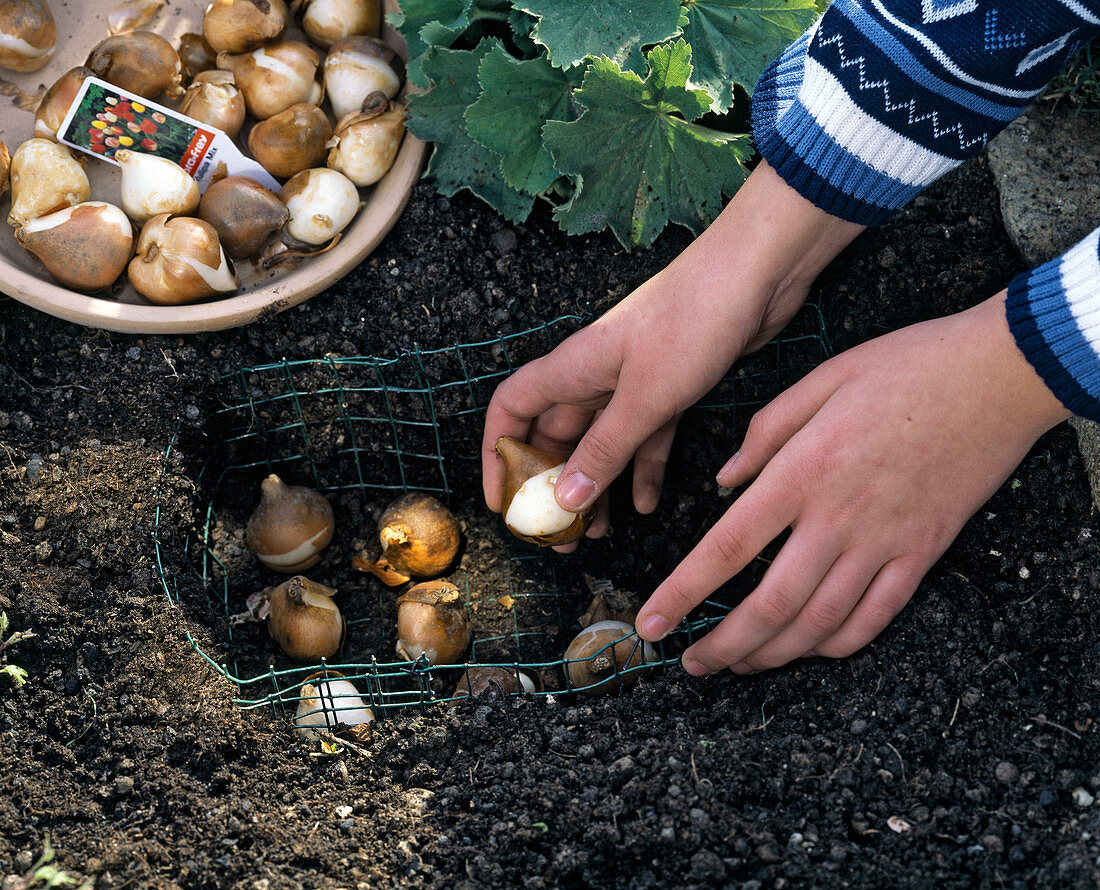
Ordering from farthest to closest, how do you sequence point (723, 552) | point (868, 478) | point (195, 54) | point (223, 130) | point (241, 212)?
point (195, 54)
point (223, 130)
point (241, 212)
point (723, 552)
point (868, 478)

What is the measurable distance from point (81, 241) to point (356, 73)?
0.70 meters

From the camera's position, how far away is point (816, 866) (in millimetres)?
1233

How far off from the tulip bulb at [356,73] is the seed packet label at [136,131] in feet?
0.89

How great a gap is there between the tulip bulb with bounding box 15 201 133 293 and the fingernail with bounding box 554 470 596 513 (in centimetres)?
106

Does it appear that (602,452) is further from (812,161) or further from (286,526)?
(286,526)

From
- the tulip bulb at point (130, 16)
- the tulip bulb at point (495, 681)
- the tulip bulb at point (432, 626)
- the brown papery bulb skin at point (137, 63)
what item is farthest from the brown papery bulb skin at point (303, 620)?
the tulip bulb at point (130, 16)

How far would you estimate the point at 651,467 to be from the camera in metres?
1.91

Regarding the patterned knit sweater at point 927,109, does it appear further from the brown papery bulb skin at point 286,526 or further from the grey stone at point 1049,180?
the brown papery bulb skin at point 286,526

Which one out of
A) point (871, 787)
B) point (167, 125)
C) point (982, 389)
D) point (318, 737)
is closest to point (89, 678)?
point (318, 737)

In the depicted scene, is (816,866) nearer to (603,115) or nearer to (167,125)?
(603,115)

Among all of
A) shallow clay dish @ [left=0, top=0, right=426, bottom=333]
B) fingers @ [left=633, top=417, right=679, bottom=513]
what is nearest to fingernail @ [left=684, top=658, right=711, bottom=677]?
fingers @ [left=633, top=417, right=679, bottom=513]

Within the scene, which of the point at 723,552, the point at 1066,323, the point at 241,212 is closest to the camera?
the point at 1066,323

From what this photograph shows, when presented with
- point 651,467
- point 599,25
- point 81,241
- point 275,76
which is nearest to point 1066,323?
point 651,467

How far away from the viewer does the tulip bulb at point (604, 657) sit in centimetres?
169
